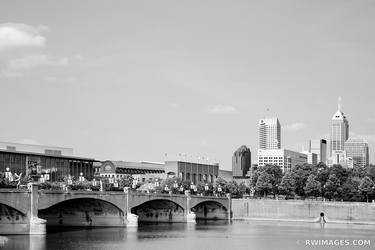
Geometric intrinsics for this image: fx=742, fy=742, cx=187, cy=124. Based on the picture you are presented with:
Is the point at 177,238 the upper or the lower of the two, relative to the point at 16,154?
lower

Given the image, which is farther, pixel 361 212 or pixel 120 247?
pixel 361 212

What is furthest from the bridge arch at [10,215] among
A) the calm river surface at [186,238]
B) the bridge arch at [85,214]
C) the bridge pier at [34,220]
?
the bridge arch at [85,214]

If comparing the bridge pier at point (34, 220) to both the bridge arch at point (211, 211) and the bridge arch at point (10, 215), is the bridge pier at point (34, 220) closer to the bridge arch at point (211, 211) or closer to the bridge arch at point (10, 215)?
the bridge arch at point (10, 215)

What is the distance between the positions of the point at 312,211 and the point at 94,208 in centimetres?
6768

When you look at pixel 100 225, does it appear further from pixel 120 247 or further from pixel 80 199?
pixel 120 247

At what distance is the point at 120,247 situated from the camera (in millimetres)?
106188

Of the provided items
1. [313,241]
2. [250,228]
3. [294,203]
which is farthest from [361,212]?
[313,241]

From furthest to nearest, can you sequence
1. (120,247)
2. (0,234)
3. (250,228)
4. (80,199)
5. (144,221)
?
(144,221) → (250,228) → (80,199) → (0,234) → (120,247)

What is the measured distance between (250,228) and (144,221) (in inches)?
1132

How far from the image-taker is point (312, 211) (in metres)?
191

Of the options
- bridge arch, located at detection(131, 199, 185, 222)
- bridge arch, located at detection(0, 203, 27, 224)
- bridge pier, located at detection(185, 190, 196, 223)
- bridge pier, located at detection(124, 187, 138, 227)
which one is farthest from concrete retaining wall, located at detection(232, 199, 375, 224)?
bridge arch, located at detection(0, 203, 27, 224)

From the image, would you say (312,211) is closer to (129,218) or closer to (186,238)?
(129,218)

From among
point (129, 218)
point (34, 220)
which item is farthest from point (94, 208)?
point (34, 220)

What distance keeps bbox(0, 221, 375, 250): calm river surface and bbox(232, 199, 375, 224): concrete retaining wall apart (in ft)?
108
